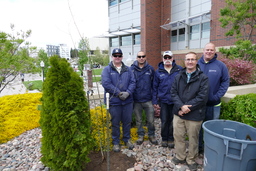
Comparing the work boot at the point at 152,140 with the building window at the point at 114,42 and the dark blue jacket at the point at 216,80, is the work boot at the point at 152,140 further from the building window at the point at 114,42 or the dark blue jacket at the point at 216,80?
the building window at the point at 114,42

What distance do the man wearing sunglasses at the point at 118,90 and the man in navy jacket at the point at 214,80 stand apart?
140cm

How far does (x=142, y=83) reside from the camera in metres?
3.69

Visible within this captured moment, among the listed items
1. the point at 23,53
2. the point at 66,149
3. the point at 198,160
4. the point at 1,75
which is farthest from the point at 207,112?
the point at 1,75

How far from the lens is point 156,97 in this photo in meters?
3.68

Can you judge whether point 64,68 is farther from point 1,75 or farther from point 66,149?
point 1,75

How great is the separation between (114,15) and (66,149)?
2141cm

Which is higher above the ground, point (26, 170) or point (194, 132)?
point (194, 132)

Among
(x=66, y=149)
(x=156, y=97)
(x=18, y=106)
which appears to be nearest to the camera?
(x=66, y=149)

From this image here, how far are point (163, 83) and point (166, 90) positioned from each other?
156 mm

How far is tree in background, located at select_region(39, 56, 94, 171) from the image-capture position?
2.35 meters

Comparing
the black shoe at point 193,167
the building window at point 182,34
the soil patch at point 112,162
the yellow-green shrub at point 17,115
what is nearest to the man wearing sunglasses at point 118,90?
the soil patch at point 112,162

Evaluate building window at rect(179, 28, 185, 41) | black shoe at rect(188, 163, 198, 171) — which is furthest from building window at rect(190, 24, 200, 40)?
black shoe at rect(188, 163, 198, 171)

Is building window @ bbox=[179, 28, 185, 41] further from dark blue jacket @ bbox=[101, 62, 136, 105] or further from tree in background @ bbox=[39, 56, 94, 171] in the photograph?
tree in background @ bbox=[39, 56, 94, 171]

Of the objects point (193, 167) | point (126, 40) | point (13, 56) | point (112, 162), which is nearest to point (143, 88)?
point (112, 162)
